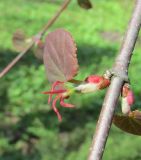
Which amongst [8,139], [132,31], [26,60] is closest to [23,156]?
[8,139]

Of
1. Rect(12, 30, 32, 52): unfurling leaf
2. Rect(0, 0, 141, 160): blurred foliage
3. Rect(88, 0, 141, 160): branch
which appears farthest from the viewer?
Rect(0, 0, 141, 160): blurred foliage

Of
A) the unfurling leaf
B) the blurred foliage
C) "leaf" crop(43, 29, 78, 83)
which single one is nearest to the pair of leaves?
"leaf" crop(43, 29, 78, 83)

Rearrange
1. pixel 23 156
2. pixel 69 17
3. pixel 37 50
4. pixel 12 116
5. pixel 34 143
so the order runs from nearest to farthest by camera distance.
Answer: pixel 37 50, pixel 23 156, pixel 34 143, pixel 12 116, pixel 69 17

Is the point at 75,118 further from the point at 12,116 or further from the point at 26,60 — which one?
the point at 26,60

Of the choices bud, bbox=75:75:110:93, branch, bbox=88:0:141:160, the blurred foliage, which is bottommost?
the blurred foliage

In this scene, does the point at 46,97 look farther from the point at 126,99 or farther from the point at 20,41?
the point at 126,99

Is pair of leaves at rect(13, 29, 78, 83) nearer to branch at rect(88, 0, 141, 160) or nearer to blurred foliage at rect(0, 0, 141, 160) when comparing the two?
branch at rect(88, 0, 141, 160)
